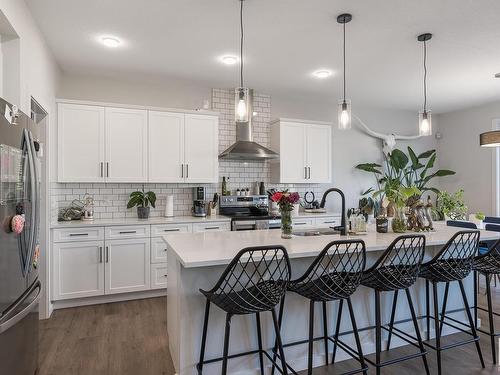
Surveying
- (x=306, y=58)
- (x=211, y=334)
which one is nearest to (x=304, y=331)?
(x=211, y=334)

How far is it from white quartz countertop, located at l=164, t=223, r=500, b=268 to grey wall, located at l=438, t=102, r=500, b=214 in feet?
11.4

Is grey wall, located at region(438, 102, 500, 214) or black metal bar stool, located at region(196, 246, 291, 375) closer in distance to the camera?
black metal bar stool, located at region(196, 246, 291, 375)

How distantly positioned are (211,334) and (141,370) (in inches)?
27.1

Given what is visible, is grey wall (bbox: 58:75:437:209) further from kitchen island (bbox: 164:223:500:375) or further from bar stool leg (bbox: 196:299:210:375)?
bar stool leg (bbox: 196:299:210:375)

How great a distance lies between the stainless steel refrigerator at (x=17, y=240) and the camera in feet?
5.49

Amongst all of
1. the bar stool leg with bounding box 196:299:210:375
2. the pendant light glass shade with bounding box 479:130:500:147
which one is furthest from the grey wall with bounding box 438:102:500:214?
the bar stool leg with bounding box 196:299:210:375

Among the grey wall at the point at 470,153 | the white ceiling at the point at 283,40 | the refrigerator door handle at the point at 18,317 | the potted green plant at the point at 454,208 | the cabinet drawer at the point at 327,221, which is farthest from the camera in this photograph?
the grey wall at the point at 470,153

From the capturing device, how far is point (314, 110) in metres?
5.73

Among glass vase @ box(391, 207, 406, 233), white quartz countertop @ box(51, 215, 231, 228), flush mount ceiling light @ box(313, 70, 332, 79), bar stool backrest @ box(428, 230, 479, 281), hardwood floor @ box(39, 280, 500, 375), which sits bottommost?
hardwood floor @ box(39, 280, 500, 375)

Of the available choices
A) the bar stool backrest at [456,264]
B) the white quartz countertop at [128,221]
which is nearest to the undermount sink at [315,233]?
the bar stool backrest at [456,264]

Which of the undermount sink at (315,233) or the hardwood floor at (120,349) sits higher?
the undermount sink at (315,233)

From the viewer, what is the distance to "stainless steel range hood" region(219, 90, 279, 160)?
465 cm

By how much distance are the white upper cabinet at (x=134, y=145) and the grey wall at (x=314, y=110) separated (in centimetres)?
44

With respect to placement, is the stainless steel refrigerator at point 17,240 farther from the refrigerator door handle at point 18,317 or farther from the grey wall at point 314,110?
the grey wall at point 314,110
